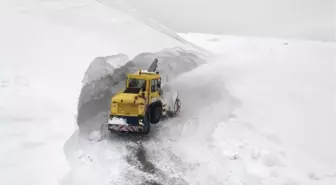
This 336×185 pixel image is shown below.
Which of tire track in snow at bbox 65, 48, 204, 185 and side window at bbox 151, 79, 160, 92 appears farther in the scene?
side window at bbox 151, 79, 160, 92

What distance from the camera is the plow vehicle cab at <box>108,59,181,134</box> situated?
39.9ft

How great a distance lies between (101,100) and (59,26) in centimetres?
450

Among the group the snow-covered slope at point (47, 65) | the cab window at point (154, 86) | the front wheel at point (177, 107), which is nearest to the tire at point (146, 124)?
the cab window at point (154, 86)

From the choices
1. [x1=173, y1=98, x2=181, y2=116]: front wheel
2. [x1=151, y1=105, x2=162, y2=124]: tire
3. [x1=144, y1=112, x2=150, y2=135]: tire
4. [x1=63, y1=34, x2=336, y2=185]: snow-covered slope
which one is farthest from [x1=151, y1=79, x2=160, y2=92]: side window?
[x1=63, y1=34, x2=336, y2=185]: snow-covered slope

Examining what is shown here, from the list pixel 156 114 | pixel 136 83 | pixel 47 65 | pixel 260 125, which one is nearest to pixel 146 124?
pixel 156 114

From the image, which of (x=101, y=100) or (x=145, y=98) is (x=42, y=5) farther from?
(x=145, y=98)

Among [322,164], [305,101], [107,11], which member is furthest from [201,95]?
[107,11]

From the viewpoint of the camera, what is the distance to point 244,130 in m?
11.4

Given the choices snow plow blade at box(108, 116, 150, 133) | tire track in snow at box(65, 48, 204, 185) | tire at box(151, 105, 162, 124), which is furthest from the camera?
tire at box(151, 105, 162, 124)

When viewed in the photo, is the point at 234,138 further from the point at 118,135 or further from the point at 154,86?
the point at 118,135

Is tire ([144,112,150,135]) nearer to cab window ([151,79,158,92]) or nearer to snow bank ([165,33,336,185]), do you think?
snow bank ([165,33,336,185])

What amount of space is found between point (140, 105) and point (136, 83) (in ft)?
4.49

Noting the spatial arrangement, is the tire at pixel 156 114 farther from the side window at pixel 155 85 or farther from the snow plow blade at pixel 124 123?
the snow plow blade at pixel 124 123

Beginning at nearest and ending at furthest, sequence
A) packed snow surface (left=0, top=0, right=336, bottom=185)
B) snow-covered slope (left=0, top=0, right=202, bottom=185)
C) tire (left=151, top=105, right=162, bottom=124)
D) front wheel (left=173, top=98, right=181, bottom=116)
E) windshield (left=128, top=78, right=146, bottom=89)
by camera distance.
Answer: snow-covered slope (left=0, top=0, right=202, bottom=185)
packed snow surface (left=0, top=0, right=336, bottom=185)
windshield (left=128, top=78, right=146, bottom=89)
tire (left=151, top=105, right=162, bottom=124)
front wheel (left=173, top=98, right=181, bottom=116)
